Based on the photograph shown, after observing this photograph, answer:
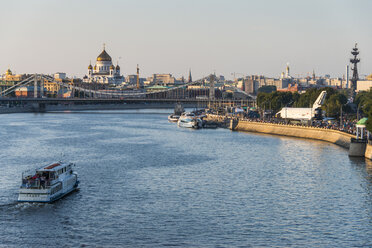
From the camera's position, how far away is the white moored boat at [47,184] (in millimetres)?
31750

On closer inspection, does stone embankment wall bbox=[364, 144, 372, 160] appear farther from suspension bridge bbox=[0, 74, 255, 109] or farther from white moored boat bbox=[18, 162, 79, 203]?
suspension bridge bbox=[0, 74, 255, 109]

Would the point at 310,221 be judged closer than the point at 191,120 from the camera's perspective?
Yes

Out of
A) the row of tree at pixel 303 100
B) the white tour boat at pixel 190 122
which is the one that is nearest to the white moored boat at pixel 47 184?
the white tour boat at pixel 190 122

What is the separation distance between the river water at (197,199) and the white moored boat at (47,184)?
1.56 ft

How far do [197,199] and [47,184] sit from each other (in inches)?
296

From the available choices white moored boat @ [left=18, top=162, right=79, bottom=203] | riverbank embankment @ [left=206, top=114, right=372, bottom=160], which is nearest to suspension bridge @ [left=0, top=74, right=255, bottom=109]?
riverbank embankment @ [left=206, top=114, right=372, bottom=160]

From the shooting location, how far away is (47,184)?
3247cm

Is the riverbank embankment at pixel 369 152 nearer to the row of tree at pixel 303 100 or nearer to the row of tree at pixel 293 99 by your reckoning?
the row of tree at pixel 303 100

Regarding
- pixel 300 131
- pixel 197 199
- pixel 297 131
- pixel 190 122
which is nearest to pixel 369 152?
pixel 197 199

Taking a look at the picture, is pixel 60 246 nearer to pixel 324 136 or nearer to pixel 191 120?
pixel 324 136

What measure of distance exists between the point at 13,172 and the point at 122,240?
17.2 metres

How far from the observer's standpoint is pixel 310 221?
1142 inches

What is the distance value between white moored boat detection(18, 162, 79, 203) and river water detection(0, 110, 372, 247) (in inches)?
18.7

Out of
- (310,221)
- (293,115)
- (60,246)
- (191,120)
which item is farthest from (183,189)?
(191,120)
